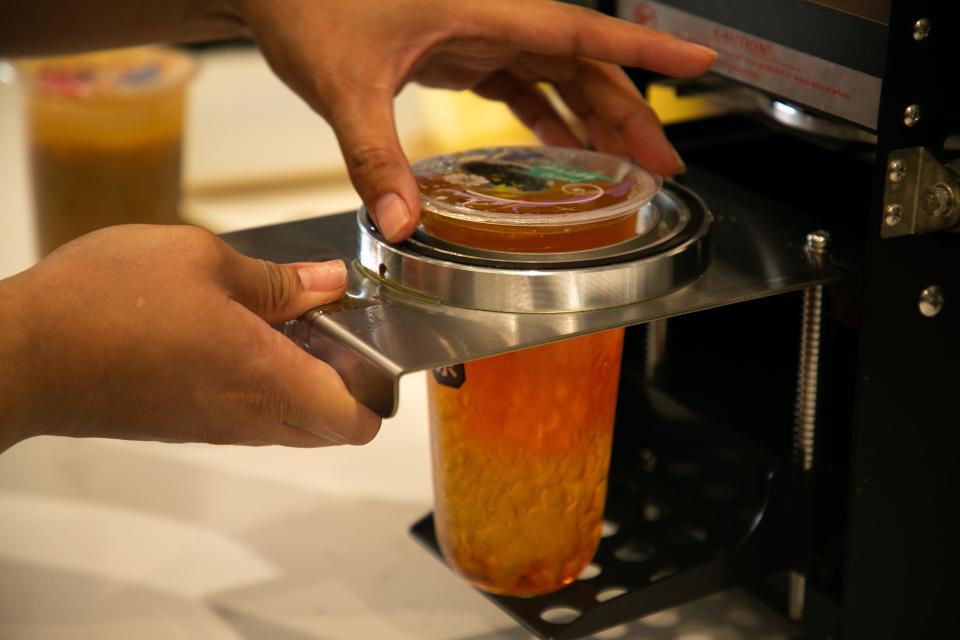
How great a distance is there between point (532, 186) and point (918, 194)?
195mm

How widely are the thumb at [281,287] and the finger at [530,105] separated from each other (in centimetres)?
28

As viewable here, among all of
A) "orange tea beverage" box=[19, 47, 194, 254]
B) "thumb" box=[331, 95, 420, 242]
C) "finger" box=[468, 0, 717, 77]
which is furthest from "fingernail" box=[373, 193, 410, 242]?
"orange tea beverage" box=[19, 47, 194, 254]

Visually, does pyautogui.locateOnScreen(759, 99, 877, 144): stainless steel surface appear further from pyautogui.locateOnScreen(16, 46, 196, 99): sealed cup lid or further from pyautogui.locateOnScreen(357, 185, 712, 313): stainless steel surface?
pyautogui.locateOnScreen(16, 46, 196, 99): sealed cup lid

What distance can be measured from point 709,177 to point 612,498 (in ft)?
0.69

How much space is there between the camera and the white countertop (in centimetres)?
74

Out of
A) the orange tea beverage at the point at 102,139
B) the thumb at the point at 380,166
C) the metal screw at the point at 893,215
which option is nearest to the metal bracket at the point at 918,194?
the metal screw at the point at 893,215

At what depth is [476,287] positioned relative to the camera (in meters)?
0.58

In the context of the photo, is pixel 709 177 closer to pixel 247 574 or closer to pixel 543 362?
pixel 543 362

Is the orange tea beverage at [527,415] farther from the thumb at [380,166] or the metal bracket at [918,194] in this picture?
the metal bracket at [918,194]

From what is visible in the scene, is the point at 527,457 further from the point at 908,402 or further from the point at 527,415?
the point at 908,402

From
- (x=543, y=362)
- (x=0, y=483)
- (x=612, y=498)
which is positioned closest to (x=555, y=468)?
(x=543, y=362)

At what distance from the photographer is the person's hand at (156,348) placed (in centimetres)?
56

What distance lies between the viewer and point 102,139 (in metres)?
1.16

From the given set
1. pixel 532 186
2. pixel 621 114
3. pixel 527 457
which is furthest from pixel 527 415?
pixel 621 114
